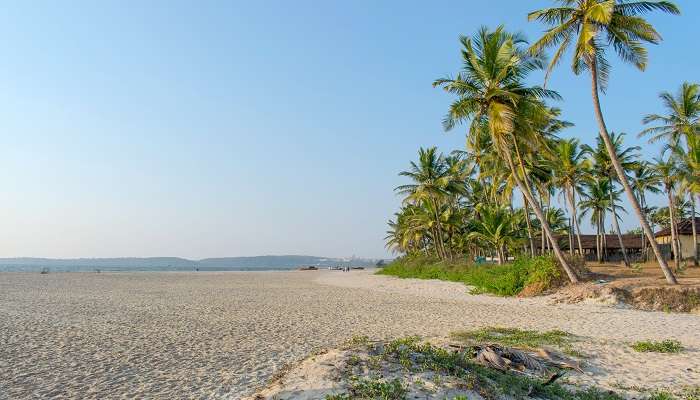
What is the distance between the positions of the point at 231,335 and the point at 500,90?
41.8 feet

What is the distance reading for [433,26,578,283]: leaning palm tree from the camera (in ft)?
56.0

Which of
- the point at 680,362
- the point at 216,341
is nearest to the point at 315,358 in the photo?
the point at 216,341

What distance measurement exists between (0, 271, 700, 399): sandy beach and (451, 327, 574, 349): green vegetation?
43cm

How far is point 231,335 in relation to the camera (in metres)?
9.61

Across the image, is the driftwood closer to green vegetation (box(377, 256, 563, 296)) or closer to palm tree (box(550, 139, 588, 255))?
green vegetation (box(377, 256, 563, 296))

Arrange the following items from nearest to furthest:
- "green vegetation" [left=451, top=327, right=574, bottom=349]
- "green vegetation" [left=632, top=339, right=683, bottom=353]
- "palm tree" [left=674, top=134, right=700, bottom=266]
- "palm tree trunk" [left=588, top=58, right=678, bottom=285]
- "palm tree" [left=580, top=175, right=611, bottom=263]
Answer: "green vegetation" [left=632, top=339, right=683, bottom=353]
"green vegetation" [left=451, top=327, right=574, bottom=349]
"palm tree trunk" [left=588, top=58, right=678, bottom=285]
"palm tree" [left=674, top=134, right=700, bottom=266]
"palm tree" [left=580, top=175, right=611, bottom=263]

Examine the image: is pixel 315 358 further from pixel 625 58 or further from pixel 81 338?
pixel 625 58

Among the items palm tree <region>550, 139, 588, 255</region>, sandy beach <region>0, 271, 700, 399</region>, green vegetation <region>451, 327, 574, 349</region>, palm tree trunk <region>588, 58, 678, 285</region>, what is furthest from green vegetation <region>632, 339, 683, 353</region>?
palm tree <region>550, 139, 588, 255</region>

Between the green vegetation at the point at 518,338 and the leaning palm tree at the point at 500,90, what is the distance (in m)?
8.50

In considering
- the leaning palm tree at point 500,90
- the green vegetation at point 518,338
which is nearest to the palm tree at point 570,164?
the leaning palm tree at point 500,90

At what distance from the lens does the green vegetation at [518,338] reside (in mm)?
7945

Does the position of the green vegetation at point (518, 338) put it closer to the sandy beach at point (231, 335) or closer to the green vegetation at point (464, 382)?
the sandy beach at point (231, 335)

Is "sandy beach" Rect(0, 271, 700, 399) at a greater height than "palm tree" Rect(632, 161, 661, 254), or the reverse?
"palm tree" Rect(632, 161, 661, 254)

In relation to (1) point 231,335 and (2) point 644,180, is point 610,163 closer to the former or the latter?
(2) point 644,180
